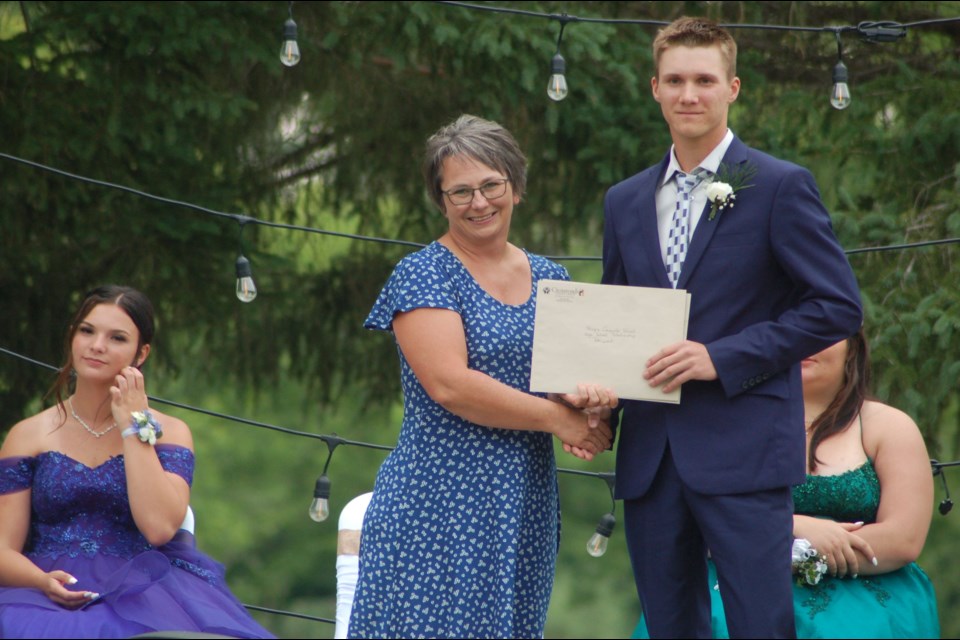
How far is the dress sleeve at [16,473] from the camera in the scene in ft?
13.1

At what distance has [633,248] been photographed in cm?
324

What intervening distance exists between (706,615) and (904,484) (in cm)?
100

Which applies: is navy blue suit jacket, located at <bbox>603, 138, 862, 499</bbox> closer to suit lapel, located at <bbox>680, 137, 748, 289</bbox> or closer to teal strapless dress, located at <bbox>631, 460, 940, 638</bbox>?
suit lapel, located at <bbox>680, 137, 748, 289</bbox>

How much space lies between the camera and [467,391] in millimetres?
3252

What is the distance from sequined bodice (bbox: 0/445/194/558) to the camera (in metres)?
3.96

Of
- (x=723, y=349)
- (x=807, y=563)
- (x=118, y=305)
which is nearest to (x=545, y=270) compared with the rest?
(x=723, y=349)

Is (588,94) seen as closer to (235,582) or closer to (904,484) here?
(904,484)

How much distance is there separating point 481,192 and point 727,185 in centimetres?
62

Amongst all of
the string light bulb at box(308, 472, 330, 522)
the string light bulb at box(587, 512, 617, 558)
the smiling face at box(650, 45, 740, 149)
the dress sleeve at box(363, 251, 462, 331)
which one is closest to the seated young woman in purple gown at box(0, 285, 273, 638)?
the string light bulb at box(308, 472, 330, 522)

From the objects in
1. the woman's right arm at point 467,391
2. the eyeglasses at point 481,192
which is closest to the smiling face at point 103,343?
the woman's right arm at point 467,391

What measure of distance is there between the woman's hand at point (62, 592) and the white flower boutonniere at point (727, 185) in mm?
1893

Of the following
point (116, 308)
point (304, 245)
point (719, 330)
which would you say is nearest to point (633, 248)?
point (719, 330)

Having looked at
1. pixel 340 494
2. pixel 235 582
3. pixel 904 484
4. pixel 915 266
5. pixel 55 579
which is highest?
pixel 915 266

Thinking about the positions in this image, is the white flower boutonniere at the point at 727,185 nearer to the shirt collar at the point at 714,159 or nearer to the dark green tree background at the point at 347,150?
the shirt collar at the point at 714,159
